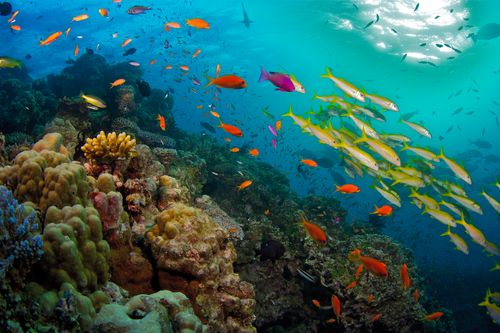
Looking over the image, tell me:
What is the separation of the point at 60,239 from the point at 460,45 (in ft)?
131

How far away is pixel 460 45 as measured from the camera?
30875 mm

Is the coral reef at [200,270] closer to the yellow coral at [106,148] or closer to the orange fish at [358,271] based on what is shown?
the yellow coral at [106,148]

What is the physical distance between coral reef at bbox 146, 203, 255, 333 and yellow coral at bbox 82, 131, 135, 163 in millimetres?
1339

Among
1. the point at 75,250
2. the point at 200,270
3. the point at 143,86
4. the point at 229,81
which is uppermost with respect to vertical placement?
the point at 229,81

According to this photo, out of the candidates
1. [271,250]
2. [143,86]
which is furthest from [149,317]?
[143,86]

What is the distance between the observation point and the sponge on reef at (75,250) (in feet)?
8.09

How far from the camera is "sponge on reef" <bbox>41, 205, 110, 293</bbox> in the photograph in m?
2.47

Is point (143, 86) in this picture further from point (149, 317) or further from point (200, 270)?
point (149, 317)

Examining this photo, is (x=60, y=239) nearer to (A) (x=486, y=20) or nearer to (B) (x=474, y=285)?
(B) (x=474, y=285)

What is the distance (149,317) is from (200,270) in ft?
5.01

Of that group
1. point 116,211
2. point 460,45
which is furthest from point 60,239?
point 460,45

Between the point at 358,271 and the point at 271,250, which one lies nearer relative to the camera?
the point at 358,271

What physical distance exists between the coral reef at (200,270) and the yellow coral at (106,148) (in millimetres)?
1339

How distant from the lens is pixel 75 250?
2557mm
